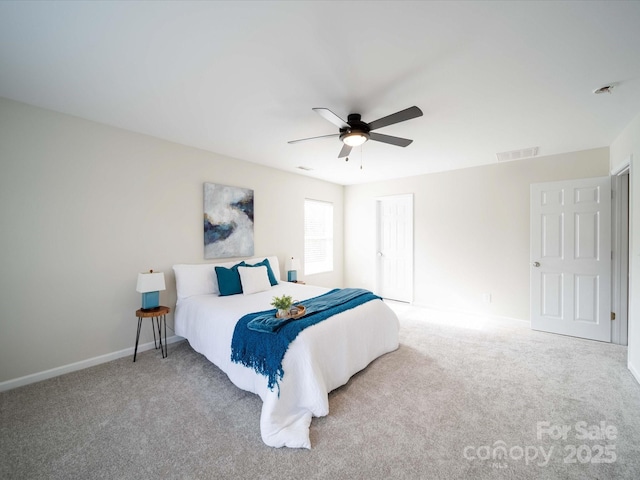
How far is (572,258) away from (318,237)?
396 cm

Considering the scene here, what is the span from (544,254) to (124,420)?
5048 mm

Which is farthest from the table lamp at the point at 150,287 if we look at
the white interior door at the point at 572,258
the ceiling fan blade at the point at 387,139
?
the white interior door at the point at 572,258

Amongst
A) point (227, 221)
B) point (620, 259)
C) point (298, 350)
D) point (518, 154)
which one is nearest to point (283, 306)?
point (298, 350)

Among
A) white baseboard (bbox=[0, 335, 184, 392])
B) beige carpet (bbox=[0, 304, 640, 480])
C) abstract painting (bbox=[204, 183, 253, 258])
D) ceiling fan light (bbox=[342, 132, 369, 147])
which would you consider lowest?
beige carpet (bbox=[0, 304, 640, 480])

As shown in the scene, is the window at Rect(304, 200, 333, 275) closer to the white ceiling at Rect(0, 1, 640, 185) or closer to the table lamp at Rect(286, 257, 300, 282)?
the table lamp at Rect(286, 257, 300, 282)

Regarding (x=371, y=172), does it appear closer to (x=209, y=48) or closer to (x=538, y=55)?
(x=538, y=55)

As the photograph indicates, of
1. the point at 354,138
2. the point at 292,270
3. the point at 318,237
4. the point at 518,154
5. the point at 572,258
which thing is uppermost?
the point at 518,154

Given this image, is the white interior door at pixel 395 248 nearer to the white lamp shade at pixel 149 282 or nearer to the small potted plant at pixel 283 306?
the small potted plant at pixel 283 306

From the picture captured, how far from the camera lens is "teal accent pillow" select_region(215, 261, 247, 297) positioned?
333 cm

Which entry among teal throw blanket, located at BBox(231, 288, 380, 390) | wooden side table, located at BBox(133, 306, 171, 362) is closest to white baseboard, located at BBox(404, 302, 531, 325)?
teal throw blanket, located at BBox(231, 288, 380, 390)

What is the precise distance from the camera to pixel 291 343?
208 cm

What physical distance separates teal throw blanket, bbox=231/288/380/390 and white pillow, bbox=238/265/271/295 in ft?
3.10

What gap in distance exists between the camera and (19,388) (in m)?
2.38

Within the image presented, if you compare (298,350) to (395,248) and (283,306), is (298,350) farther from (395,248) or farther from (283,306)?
(395,248)
